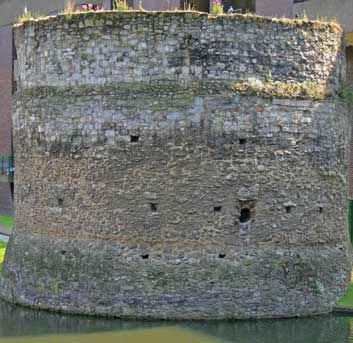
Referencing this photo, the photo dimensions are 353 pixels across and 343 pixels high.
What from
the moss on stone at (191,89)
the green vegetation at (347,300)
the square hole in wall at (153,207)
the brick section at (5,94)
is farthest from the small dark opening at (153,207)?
the brick section at (5,94)

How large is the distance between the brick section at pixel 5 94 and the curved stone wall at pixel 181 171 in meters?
21.8

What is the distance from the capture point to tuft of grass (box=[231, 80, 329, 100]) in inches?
541

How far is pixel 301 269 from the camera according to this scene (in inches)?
548

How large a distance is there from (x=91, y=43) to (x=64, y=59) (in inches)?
23.6

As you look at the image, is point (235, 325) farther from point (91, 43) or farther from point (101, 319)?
point (91, 43)

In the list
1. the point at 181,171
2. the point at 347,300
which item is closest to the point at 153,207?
the point at 181,171

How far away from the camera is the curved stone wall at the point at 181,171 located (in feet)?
44.3

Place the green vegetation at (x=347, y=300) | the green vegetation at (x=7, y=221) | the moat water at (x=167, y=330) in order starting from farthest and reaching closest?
the green vegetation at (x=7, y=221) < the green vegetation at (x=347, y=300) < the moat water at (x=167, y=330)

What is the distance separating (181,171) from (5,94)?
79.7ft

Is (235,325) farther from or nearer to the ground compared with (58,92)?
nearer to the ground

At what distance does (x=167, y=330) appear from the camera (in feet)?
41.6

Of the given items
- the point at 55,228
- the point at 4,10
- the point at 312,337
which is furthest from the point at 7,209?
the point at 312,337

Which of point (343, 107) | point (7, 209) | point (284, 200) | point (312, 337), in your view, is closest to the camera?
point (312, 337)

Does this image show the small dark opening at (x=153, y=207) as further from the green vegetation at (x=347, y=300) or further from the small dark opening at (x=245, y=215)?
the green vegetation at (x=347, y=300)
